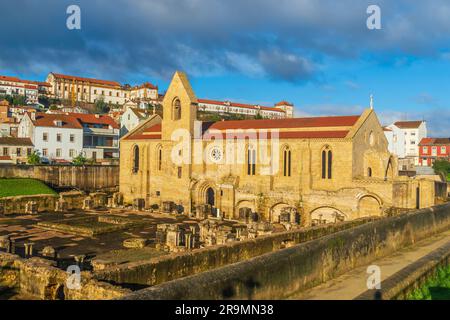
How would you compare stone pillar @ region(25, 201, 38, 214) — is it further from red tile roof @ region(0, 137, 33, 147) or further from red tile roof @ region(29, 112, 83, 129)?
red tile roof @ region(29, 112, 83, 129)

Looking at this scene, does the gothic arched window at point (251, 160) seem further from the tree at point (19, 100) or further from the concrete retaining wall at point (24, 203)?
the tree at point (19, 100)

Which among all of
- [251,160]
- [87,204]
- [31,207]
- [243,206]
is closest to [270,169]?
[251,160]

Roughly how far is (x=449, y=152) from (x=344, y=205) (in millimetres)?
76208

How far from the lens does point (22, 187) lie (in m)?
44.3

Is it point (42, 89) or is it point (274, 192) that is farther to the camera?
point (42, 89)

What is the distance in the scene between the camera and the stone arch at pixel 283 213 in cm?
3544

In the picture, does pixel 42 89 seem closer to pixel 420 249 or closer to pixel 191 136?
pixel 191 136

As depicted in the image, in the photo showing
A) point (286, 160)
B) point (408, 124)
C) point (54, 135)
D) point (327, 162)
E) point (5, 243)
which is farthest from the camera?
point (408, 124)

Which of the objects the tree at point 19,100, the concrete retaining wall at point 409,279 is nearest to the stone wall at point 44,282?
the concrete retaining wall at point 409,279

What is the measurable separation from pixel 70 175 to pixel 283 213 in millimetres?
28147

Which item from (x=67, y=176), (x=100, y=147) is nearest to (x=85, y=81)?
(x=100, y=147)

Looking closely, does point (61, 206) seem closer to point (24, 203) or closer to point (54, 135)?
point (24, 203)

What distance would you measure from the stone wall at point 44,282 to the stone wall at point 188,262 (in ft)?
2.47
